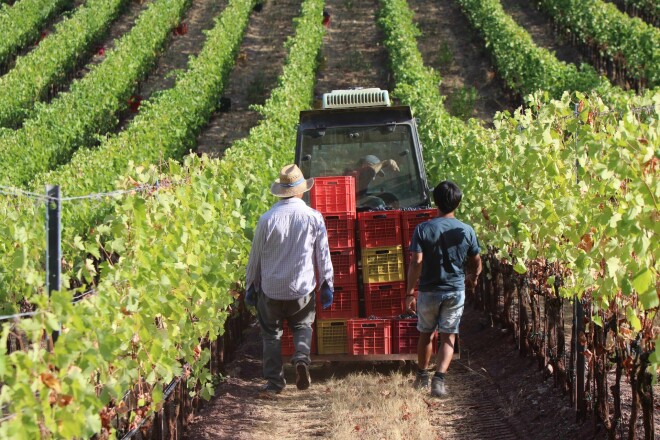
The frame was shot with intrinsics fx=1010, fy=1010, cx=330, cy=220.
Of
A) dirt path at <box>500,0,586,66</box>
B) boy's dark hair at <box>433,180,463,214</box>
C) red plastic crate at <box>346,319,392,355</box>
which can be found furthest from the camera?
dirt path at <box>500,0,586,66</box>

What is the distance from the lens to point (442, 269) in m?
7.39

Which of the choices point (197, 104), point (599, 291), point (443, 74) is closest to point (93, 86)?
point (197, 104)

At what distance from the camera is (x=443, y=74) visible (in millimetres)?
30500

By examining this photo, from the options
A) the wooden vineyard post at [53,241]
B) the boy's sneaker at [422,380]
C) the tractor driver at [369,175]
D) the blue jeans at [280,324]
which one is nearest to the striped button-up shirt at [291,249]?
the blue jeans at [280,324]

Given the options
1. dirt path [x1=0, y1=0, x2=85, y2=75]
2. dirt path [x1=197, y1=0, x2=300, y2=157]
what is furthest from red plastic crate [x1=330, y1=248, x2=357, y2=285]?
dirt path [x1=0, y1=0, x2=85, y2=75]

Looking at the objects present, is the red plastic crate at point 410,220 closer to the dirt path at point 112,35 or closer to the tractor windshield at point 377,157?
the tractor windshield at point 377,157

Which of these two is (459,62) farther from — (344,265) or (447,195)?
(447,195)

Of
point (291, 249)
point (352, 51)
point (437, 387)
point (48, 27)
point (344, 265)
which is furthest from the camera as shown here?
point (48, 27)

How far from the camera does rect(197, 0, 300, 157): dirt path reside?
27219mm

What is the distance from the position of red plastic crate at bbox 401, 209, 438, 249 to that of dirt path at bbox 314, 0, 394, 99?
21.3 metres

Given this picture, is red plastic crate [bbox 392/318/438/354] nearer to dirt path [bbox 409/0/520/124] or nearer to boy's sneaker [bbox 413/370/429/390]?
boy's sneaker [bbox 413/370/429/390]

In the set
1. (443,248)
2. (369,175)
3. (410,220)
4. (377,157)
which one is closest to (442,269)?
(443,248)

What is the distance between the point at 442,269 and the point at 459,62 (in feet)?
82.7

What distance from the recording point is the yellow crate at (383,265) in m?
8.10
